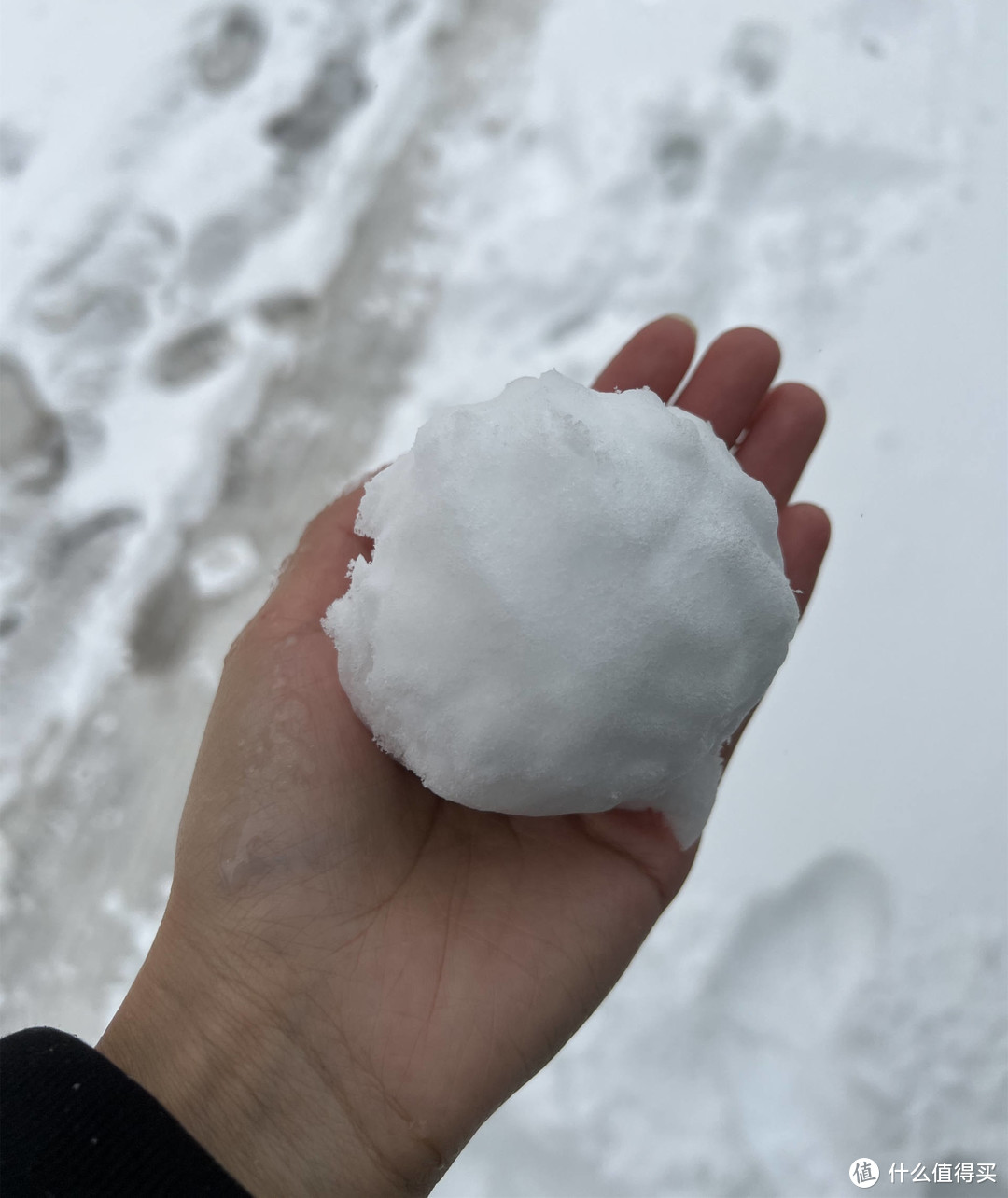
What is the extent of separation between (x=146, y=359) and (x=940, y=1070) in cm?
186

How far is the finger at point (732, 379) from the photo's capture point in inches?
59.6

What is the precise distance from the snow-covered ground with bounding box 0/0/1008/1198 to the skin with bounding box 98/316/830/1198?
0.49 metres

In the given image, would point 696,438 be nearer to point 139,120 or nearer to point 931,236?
point 931,236

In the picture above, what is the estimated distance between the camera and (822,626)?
5.82ft

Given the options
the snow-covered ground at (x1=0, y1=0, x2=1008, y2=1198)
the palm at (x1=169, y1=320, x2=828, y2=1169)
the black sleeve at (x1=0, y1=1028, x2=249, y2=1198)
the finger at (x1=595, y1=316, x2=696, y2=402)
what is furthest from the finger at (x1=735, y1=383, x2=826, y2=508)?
the black sleeve at (x1=0, y1=1028, x2=249, y2=1198)

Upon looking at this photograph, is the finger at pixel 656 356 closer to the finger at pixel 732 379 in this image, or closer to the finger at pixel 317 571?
the finger at pixel 732 379

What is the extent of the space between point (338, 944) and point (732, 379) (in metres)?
0.99

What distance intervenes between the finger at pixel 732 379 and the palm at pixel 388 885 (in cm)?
59

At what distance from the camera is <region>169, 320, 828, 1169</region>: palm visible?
108cm

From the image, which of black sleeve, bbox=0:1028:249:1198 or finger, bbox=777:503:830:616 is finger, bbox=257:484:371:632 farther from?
finger, bbox=777:503:830:616

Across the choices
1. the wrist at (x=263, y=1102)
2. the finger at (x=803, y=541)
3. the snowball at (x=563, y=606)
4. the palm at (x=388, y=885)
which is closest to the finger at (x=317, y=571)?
the palm at (x=388, y=885)

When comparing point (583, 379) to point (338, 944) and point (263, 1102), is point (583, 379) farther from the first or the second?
point (263, 1102)

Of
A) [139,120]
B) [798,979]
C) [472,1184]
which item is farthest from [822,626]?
[139,120]

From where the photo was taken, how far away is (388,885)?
3.78 feet
